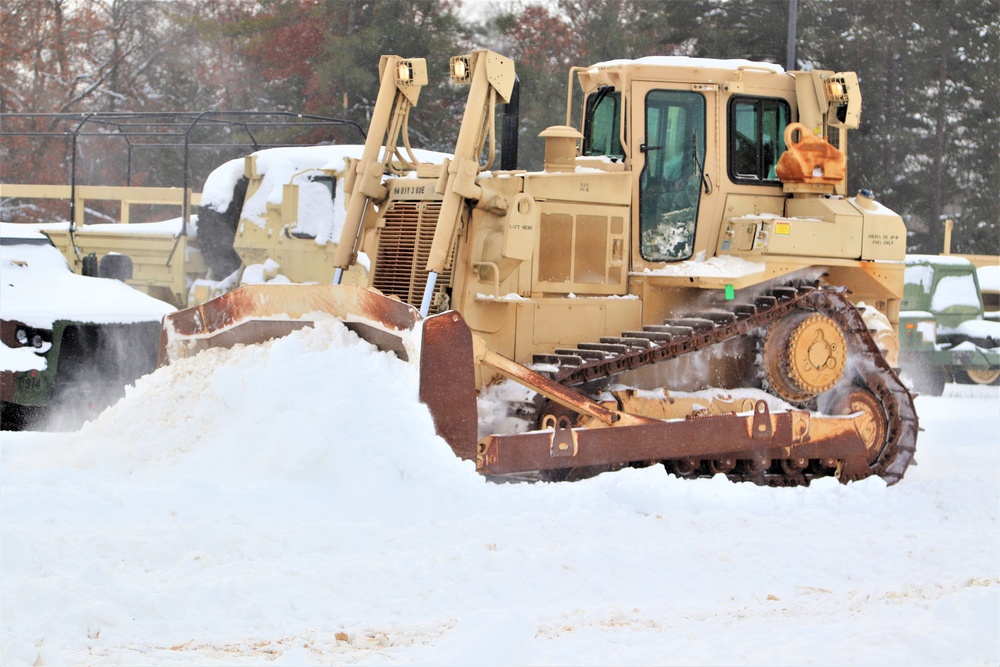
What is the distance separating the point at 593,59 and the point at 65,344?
826 inches

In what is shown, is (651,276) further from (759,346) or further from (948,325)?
(948,325)

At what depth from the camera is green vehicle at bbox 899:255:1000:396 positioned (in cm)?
1888

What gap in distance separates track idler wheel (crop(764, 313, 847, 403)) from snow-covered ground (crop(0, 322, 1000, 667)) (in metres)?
0.90

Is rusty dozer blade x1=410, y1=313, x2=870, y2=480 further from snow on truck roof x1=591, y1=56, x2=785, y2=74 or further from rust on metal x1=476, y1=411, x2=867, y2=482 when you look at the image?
snow on truck roof x1=591, y1=56, x2=785, y2=74

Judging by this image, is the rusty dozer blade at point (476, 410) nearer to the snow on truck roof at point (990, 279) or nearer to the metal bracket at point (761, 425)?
the metal bracket at point (761, 425)

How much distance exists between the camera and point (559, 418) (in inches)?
351

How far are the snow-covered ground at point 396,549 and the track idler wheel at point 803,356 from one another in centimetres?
90

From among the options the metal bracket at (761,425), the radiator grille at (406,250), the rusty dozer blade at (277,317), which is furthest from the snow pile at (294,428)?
the metal bracket at (761,425)

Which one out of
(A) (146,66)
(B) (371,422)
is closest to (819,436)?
(B) (371,422)

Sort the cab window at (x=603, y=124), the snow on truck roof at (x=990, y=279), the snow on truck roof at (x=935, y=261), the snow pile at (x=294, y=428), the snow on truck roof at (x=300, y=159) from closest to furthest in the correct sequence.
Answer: the snow pile at (x=294, y=428) < the cab window at (x=603, y=124) < the snow on truck roof at (x=300, y=159) < the snow on truck roof at (x=935, y=261) < the snow on truck roof at (x=990, y=279)

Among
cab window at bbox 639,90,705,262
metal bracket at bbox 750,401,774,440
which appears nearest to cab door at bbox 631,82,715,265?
cab window at bbox 639,90,705,262

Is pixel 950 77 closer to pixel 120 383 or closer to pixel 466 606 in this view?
pixel 120 383

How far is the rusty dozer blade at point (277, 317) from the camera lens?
8336 millimetres

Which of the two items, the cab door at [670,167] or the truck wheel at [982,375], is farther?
the truck wheel at [982,375]
